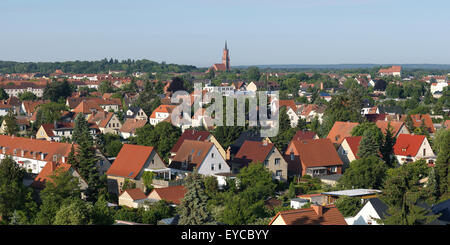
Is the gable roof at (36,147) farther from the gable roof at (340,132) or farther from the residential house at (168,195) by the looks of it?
the gable roof at (340,132)

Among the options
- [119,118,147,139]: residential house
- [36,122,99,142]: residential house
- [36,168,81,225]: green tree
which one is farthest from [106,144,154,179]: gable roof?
[119,118,147,139]: residential house

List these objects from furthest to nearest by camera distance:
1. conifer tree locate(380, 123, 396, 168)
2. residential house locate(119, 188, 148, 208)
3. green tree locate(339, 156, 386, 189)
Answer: conifer tree locate(380, 123, 396, 168) → green tree locate(339, 156, 386, 189) → residential house locate(119, 188, 148, 208)

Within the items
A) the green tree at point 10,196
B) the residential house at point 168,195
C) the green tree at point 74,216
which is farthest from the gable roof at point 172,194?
the green tree at point 74,216

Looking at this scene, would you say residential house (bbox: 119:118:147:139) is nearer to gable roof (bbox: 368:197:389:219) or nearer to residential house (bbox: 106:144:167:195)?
residential house (bbox: 106:144:167:195)

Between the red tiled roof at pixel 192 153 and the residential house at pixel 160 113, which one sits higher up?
the red tiled roof at pixel 192 153

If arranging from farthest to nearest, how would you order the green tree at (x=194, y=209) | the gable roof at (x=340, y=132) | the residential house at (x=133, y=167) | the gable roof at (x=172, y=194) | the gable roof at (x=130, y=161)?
the gable roof at (x=340, y=132) → the gable roof at (x=130, y=161) → the residential house at (x=133, y=167) → the gable roof at (x=172, y=194) → the green tree at (x=194, y=209)
